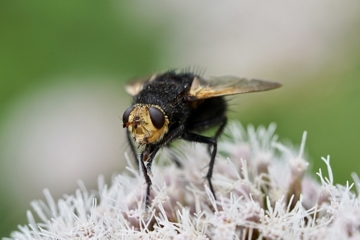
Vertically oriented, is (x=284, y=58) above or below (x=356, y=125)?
above

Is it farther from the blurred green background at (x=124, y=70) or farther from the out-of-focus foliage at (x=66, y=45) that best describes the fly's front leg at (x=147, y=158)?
the out-of-focus foliage at (x=66, y=45)

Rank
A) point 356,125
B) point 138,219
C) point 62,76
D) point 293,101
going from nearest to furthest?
1. point 138,219
2. point 356,125
3. point 293,101
4. point 62,76

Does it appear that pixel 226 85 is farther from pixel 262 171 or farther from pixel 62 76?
pixel 62 76

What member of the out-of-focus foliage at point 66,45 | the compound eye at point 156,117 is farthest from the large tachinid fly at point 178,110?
the out-of-focus foliage at point 66,45

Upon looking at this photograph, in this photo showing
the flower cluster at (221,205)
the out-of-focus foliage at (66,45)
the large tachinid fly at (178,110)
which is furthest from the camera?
the out-of-focus foliage at (66,45)

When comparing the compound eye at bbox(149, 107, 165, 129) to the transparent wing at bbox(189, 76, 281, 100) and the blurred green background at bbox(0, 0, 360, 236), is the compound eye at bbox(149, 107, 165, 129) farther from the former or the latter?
the blurred green background at bbox(0, 0, 360, 236)

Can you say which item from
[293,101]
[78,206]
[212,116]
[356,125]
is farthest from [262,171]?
[293,101]
